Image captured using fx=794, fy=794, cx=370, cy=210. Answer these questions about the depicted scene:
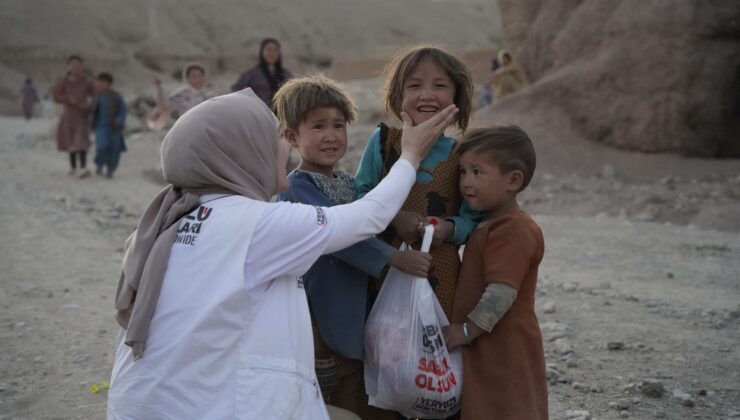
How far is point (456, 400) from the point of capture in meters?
2.57

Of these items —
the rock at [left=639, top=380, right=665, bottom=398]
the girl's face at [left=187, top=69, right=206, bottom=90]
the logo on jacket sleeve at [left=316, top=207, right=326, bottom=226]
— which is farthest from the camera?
the girl's face at [left=187, top=69, right=206, bottom=90]

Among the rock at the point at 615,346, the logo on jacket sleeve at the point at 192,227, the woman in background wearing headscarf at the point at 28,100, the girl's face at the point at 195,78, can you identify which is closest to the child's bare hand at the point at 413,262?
the logo on jacket sleeve at the point at 192,227

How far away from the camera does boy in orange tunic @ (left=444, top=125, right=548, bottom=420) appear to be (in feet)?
8.25

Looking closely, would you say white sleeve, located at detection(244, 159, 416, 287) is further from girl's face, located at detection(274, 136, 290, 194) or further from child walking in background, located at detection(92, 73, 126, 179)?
child walking in background, located at detection(92, 73, 126, 179)

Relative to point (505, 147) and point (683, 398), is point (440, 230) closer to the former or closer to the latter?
point (505, 147)

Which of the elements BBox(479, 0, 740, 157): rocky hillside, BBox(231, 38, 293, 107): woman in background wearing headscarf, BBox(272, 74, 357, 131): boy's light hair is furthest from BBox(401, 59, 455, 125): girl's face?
BBox(479, 0, 740, 157): rocky hillside

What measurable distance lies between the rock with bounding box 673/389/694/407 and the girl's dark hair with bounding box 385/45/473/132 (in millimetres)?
1834

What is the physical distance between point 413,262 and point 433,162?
0.42 m

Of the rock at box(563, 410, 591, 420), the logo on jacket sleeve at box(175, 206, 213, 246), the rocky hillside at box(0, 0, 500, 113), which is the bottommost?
the rock at box(563, 410, 591, 420)

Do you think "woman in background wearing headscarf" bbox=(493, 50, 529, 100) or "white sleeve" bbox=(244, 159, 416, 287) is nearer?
"white sleeve" bbox=(244, 159, 416, 287)

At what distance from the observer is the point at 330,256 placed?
270cm

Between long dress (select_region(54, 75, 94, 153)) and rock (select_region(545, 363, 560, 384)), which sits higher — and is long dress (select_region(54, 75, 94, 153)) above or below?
above

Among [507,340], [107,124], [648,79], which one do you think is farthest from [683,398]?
[107,124]

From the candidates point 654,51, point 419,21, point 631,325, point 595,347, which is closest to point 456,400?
point 595,347
